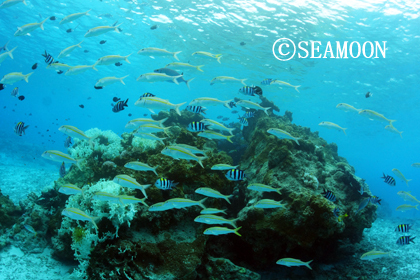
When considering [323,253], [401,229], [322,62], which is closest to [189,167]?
[323,253]

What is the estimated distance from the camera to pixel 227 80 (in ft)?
25.8

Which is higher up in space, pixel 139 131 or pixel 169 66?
pixel 169 66

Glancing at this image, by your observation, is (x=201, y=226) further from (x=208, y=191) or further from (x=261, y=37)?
(x=261, y=37)

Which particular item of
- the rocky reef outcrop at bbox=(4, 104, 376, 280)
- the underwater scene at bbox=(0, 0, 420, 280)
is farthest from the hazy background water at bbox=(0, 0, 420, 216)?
the rocky reef outcrop at bbox=(4, 104, 376, 280)

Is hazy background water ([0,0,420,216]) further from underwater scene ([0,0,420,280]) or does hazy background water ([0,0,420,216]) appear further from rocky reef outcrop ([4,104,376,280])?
rocky reef outcrop ([4,104,376,280])

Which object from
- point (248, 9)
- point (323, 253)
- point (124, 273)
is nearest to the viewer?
point (124, 273)

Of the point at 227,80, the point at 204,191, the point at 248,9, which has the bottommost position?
the point at 204,191

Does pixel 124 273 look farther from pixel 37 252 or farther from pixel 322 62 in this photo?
pixel 322 62

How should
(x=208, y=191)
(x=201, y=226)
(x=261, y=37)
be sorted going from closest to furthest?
(x=208, y=191)
(x=201, y=226)
(x=261, y=37)

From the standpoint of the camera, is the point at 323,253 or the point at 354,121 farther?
the point at 354,121

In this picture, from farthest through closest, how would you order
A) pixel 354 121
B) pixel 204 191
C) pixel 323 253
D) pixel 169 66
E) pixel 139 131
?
pixel 354 121
pixel 169 66
pixel 323 253
pixel 139 131
pixel 204 191

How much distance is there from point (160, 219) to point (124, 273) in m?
1.25

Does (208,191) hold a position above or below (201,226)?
above

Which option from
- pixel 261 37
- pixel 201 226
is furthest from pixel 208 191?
pixel 261 37
